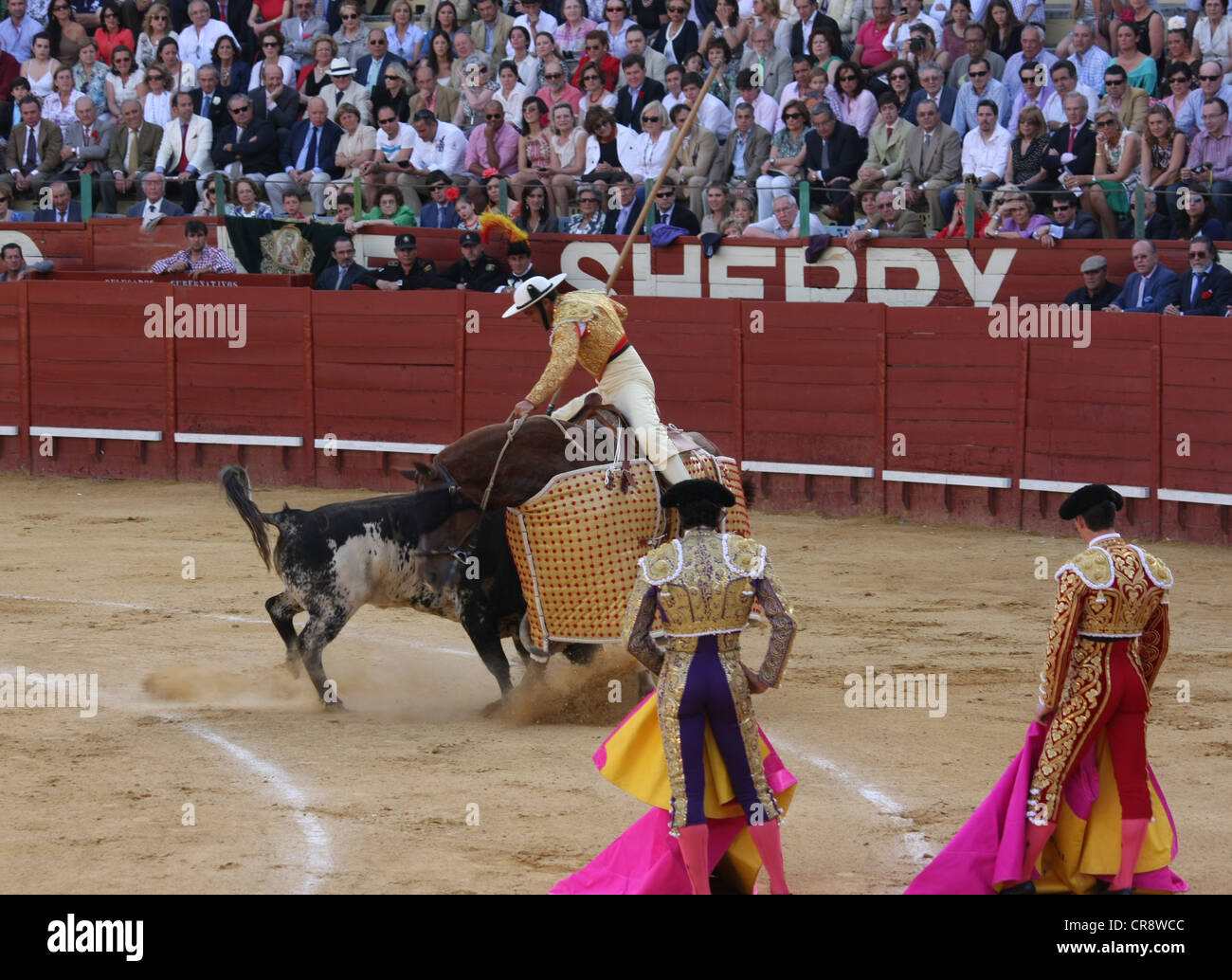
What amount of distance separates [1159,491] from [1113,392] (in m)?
0.71

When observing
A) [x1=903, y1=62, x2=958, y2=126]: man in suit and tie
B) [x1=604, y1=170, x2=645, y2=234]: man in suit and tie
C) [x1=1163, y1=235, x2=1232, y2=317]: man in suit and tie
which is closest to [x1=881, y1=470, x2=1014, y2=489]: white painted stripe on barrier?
[x1=1163, y1=235, x2=1232, y2=317]: man in suit and tie

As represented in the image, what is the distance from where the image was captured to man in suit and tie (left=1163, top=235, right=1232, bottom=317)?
35.7 ft

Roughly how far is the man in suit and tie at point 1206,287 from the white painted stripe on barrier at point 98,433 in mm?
7822

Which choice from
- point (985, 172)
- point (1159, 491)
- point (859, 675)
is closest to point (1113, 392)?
point (1159, 491)

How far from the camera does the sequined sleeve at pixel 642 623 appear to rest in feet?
15.3

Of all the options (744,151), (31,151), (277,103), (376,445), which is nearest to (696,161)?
(744,151)

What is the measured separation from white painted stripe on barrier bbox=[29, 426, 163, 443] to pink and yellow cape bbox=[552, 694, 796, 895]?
33.0ft

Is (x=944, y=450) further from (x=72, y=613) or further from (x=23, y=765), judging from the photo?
(x=23, y=765)

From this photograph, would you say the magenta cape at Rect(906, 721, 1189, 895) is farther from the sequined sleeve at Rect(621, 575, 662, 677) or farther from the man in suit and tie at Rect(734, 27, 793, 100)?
the man in suit and tie at Rect(734, 27, 793, 100)

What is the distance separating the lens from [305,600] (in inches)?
279

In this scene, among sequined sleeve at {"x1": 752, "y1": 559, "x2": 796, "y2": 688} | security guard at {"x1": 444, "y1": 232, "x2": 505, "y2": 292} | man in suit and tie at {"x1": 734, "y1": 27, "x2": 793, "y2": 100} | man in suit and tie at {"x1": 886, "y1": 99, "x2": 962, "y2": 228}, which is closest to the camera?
sequined sleeve at {"x1": 752, "y1": 559, "x2": 796, "y2": 688}

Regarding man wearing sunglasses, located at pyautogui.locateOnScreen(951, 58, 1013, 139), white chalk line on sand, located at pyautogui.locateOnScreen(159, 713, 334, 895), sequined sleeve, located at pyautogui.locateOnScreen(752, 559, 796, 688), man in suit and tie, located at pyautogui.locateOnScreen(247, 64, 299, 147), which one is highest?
man in suit and tie, located at pyautogui.locateOnScreen(247, 64, 299, 147)

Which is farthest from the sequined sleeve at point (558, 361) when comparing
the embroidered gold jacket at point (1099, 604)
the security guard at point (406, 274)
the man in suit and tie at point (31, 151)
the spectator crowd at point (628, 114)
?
the man in suit and tie at point (31, 151)

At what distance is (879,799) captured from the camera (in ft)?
19.3
